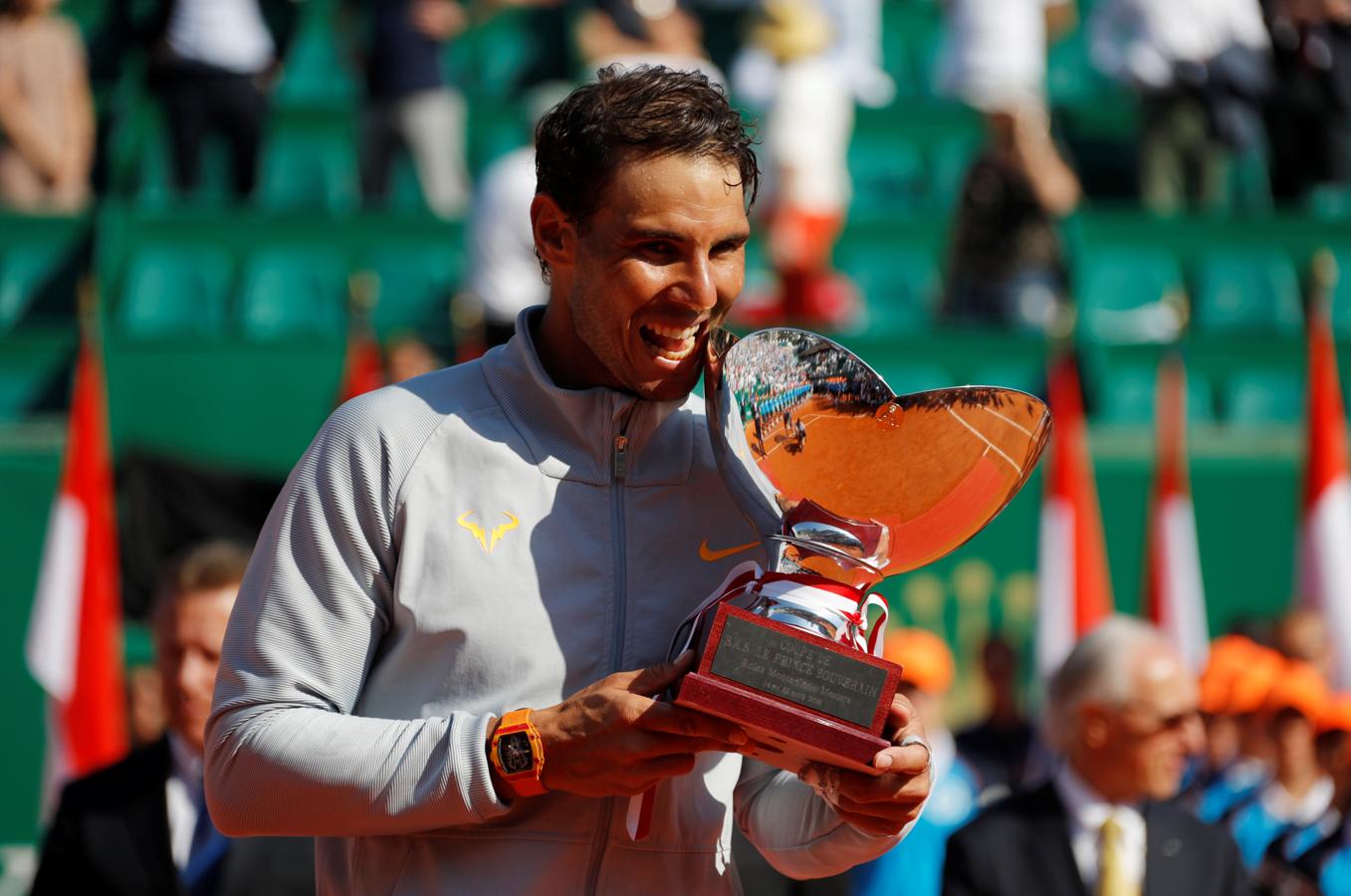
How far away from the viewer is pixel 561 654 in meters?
1.85

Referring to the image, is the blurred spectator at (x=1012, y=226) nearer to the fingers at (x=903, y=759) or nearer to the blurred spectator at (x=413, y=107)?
the blurred spectator at (x=413, y=107)

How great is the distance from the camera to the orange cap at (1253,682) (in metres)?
5.16

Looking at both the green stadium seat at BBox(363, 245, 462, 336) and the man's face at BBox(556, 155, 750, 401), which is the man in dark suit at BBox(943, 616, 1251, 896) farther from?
the green stadium seat at BBox(363, 245, 462, 336)

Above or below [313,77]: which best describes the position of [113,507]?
below

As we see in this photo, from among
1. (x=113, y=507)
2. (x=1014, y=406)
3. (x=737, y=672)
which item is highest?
(x=1014, y=406)

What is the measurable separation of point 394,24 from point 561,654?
22.8 feet

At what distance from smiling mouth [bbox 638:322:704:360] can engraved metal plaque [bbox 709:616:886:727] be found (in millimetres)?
351

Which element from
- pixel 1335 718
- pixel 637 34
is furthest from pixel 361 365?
pixel 1335 718

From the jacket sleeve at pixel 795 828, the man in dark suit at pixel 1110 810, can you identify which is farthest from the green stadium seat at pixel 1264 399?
the jacket sleeve at pixel 795 828

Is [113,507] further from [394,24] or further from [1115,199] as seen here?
[1115,199]

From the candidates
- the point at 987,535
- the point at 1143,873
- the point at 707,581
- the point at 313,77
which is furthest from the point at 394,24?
the point at 707,581

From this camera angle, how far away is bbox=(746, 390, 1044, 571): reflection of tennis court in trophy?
1829 mm

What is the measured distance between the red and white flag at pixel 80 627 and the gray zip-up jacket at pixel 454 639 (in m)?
4.03

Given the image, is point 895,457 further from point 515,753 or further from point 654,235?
point 515,753
